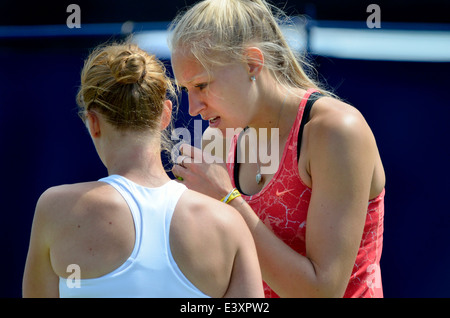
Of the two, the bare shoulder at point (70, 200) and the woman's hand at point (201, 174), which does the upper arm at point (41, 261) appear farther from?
the woman's hand at point (201, 174)

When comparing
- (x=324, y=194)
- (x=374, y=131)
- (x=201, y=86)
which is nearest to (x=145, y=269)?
(x=324, y=194)

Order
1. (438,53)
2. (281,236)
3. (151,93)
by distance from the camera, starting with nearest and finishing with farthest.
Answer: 1. (151,93)
2. (281,236)
3. (438,53)

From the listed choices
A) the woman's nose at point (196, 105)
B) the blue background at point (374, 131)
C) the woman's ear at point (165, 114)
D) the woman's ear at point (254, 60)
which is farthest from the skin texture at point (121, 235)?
the blue background at point (374, 131)

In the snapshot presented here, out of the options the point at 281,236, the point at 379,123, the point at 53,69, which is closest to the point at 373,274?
the point at 281,236

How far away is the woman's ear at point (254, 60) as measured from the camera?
1765 mm

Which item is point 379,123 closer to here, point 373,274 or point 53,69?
point 373,274

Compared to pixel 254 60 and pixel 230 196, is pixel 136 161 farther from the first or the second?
pixel 254 60

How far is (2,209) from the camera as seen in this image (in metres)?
2.80

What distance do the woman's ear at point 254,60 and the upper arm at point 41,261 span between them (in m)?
0.73

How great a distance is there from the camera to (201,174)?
1646 mm

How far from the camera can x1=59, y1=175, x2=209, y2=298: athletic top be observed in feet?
4.33

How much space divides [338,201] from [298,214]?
163mm

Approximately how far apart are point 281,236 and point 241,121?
37 centimetres

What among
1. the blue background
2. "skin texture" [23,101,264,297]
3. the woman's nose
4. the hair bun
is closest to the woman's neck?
"skin texture" [23,101,264,297]
